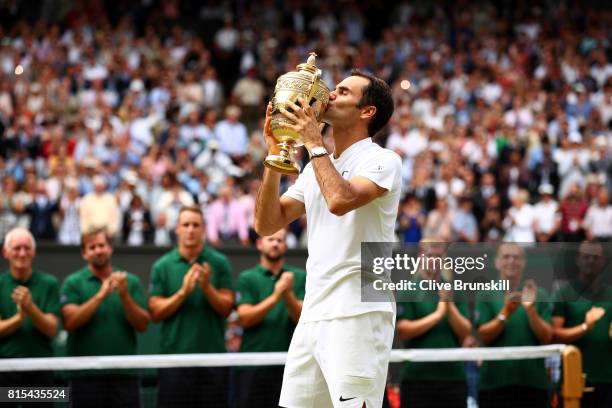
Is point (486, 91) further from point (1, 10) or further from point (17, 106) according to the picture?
point (1, 10)

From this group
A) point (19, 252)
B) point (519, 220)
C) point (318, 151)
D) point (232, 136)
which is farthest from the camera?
point (232, 136)

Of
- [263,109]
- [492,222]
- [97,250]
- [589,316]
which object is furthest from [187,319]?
[263,109]

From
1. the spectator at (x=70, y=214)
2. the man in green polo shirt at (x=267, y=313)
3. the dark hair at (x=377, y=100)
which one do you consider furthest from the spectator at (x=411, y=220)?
the dark hair at (x=377, y=100)

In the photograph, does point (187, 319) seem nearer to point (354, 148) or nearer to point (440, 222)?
point (354, 148)

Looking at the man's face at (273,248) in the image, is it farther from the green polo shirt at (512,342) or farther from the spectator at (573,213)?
the spectator at (573,213)

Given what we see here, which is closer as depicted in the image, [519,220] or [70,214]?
[70,214]

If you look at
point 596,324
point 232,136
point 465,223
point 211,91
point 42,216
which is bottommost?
point 596,324

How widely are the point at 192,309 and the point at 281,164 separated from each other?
3.47 meters

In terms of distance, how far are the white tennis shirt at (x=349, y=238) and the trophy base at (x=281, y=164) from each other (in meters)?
0.25

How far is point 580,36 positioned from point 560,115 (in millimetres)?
4886

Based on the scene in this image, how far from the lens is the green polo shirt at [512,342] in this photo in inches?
306

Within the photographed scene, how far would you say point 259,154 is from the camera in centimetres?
1822

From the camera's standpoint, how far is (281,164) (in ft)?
15.9

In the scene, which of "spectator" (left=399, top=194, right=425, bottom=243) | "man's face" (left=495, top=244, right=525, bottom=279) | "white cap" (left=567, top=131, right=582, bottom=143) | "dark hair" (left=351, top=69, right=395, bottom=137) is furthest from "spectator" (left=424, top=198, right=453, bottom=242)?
"dark hair" (left=351, top=69, right=395, bottom=137)
